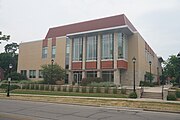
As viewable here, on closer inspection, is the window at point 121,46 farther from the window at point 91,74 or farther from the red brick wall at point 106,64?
the window at point 91,74

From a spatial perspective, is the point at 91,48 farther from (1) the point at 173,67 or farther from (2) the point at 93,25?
(1) the point at 173,67

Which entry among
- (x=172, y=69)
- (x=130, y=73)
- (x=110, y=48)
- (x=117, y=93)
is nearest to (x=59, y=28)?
(x=110, y=48)

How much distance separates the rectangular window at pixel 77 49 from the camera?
46344 millimetres

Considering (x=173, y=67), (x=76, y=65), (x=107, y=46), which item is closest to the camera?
(x=173, y=67)

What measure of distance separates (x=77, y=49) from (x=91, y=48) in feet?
12.4

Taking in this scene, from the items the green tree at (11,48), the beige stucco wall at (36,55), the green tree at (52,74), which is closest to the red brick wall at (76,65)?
the beige stucco wall at (36,55)

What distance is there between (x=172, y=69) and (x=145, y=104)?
24250mm

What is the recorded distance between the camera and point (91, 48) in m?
44.9

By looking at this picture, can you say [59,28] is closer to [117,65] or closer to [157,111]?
[117,65]

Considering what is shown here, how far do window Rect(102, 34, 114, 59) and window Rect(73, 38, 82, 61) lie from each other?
227 inches

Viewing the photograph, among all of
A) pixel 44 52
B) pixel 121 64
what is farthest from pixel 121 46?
pixel 44 52

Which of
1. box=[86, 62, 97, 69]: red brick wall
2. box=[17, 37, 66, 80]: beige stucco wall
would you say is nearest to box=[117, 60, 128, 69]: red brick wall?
box=[86, 62, 97, 69]: red brick wall

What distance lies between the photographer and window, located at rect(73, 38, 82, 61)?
46344 millimetres

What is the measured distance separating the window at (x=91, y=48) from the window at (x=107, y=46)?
193 centimetres
